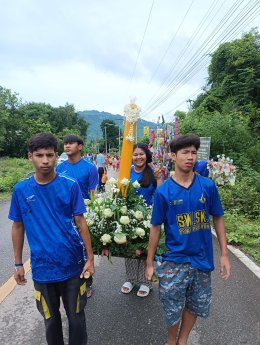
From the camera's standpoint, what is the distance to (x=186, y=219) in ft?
8.27

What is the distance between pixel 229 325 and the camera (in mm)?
3270

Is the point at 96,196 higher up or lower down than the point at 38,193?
lower down

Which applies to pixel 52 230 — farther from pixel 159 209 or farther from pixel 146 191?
pixel 146 191

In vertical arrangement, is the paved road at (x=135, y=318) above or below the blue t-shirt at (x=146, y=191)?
below

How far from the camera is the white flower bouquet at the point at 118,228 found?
313cm

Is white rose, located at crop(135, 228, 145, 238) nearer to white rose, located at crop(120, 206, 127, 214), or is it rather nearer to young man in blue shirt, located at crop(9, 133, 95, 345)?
white rose, located at crop(120, 206, 127, 214)

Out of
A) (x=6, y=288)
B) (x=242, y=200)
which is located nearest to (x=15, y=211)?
(x=6, y=288)

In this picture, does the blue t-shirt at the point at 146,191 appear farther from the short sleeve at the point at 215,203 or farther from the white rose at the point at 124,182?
the short sleeve at the point at 215,203

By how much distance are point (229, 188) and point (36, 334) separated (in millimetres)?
7997

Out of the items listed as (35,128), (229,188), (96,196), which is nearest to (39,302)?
(96,196)

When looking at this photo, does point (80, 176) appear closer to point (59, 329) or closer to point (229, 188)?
point (59, 329)

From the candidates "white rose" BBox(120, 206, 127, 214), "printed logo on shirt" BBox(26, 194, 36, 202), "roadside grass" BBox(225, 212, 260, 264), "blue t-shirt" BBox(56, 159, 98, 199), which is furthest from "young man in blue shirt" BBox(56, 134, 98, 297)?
"roadside grass" BBox(225, 212, 260, 264)

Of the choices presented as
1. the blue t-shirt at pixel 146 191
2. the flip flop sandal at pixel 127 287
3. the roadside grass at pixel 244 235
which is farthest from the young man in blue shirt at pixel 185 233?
the roadside grass at pixel 244 235

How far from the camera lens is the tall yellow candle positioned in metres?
3.54
